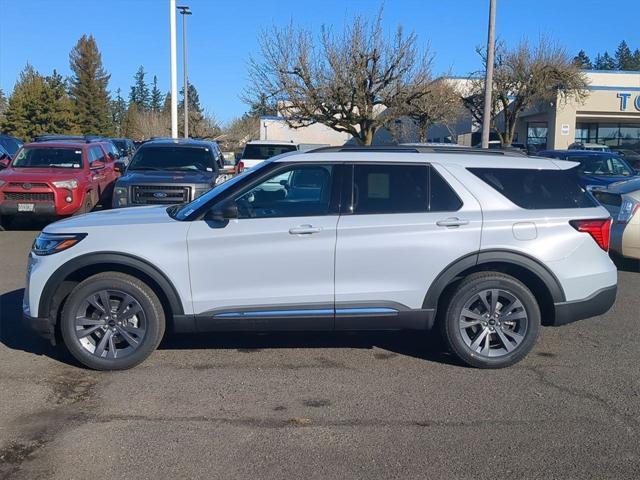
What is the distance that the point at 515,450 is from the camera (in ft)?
13.7

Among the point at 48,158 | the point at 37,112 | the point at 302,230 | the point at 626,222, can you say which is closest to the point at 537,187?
the point at 302,230

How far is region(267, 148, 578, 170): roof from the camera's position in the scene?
225 inches

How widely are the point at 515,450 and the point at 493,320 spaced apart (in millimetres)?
1597

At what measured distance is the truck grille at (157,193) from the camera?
11570 mm

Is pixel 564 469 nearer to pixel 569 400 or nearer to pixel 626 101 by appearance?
pixel 569 400

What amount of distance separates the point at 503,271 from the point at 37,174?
34.7ft

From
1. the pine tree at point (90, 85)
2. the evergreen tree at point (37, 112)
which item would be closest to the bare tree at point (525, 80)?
the evergreen tree at point (37, 112)

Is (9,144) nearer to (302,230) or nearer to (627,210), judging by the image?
(627,210)

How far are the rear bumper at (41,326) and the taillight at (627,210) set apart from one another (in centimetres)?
774

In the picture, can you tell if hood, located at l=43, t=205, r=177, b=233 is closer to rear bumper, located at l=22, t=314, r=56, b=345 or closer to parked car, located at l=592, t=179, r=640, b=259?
rear bumper, located at l=22, t=314, r=56, b=345

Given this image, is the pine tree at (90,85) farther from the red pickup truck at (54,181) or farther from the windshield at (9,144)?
the red pickup truck at (54,181)

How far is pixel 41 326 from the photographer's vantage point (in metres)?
5.43

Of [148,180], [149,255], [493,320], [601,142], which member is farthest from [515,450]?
[601,142]

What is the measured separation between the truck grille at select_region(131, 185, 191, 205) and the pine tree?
6162cm
